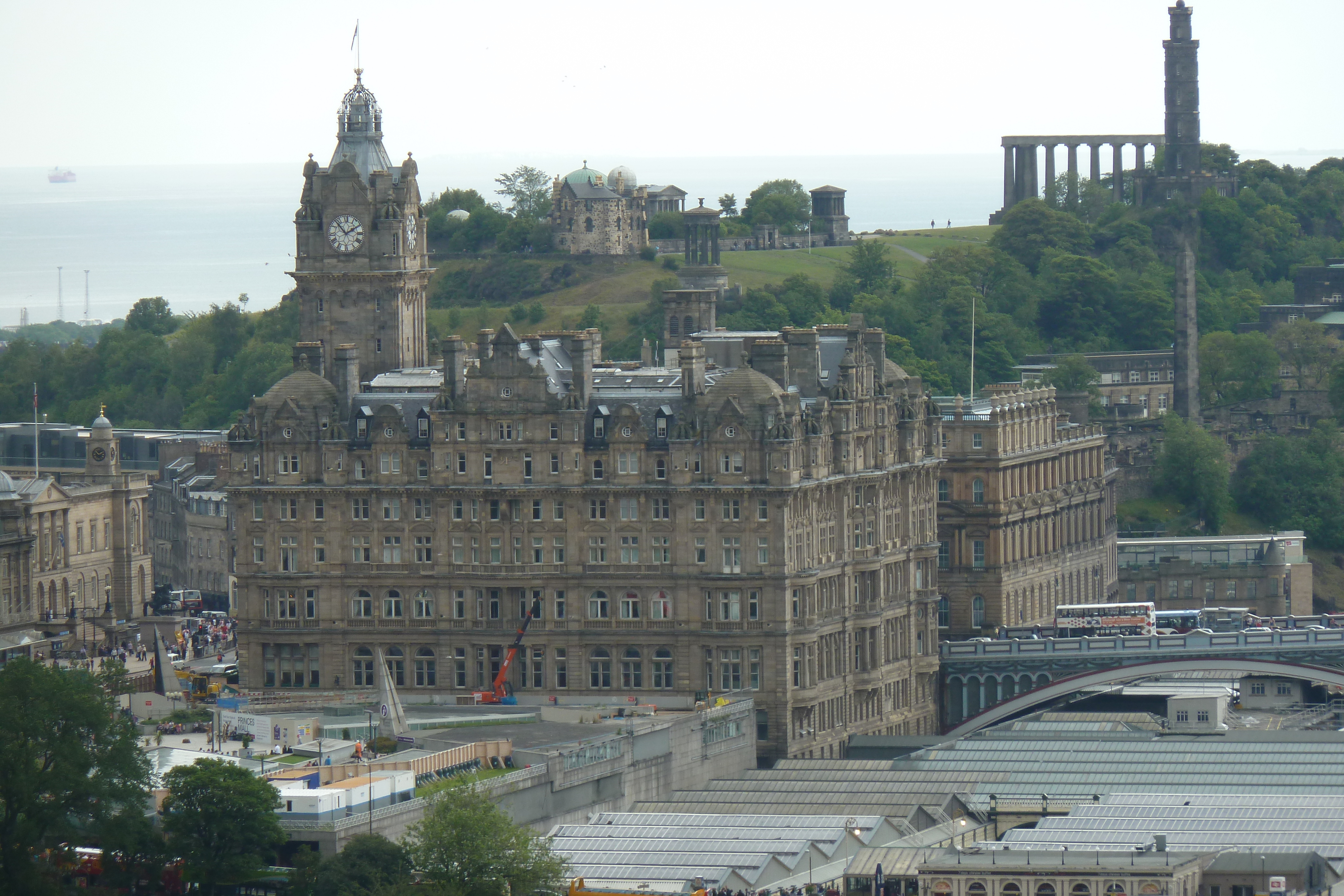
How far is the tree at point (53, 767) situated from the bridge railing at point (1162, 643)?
193 ft

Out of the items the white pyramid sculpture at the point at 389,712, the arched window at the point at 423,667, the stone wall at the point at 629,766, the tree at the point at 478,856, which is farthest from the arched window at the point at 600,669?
the tree at the point at 478,856

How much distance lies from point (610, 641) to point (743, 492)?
31.9ft

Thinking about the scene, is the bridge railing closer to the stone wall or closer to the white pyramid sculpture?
the stone wall

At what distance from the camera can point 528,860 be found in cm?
13838

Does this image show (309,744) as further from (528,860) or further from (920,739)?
(920,739)

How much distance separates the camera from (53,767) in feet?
451

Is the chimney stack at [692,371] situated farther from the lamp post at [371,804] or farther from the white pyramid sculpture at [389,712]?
the lamp post at [371,804]

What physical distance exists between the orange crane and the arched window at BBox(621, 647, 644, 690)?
4713 millimetres

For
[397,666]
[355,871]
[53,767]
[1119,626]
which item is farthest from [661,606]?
[53,767]

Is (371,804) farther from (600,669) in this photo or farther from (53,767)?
(600,669)

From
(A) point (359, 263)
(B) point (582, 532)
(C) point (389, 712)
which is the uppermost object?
(A) point (359, 263)

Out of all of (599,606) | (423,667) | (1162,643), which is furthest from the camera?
(1162,643)

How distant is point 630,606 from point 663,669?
3298 mm

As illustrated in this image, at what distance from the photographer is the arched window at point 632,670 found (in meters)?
173
